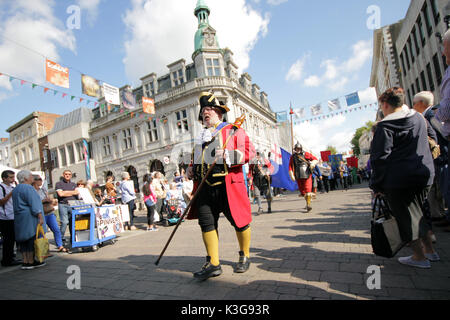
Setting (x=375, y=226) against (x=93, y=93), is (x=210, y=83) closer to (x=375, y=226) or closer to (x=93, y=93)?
(x=93, y=93)

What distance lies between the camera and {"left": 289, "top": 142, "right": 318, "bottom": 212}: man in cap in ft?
23.4

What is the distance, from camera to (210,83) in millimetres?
21984

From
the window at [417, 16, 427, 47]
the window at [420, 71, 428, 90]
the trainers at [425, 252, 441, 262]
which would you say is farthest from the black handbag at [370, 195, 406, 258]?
the window at [420, 71, 428, 90]

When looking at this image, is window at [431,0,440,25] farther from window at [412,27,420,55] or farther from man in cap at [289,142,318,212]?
man in cap at [289,142,318,212]

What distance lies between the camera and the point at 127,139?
26781mm

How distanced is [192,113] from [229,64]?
247 inches

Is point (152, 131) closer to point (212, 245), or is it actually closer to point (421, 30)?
point (421, 30)

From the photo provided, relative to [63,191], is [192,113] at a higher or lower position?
higher

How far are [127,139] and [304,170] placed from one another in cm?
2342

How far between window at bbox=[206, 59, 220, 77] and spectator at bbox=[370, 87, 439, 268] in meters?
21.5

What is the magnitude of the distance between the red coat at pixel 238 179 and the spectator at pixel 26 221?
3.81 metres

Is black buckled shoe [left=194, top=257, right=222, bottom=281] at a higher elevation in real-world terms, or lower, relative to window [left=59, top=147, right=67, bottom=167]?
lower

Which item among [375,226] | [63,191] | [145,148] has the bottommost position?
[375,226]
